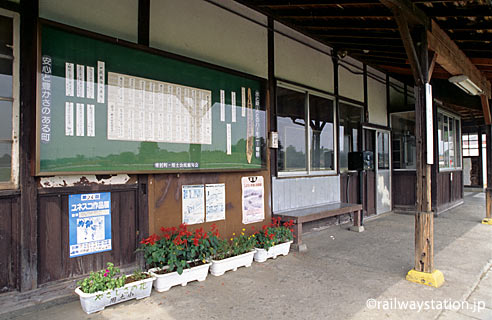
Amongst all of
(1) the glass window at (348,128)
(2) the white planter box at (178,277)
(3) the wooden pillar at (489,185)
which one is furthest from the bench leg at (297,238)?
(3) the wooden pillar at (489,185)

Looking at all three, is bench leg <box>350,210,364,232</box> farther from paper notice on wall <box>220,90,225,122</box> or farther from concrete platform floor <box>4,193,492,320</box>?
paper notice on wall <box>220,90,225,122</box>

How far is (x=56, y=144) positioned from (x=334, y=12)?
3.96 meters

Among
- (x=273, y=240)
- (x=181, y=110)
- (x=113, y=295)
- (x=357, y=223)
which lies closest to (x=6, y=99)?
(x=181, y=110)

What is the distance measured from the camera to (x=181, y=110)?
139 inches

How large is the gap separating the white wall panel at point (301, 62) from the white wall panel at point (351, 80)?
1.31 feet

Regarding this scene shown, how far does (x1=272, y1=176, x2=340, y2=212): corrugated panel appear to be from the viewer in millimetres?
4781

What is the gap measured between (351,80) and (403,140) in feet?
9.06

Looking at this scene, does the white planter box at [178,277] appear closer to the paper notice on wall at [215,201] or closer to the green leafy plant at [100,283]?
the green leafy plant at [100,283]

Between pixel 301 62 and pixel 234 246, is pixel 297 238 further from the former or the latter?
pixel 301 62

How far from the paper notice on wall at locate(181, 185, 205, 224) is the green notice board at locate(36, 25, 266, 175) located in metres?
0.27

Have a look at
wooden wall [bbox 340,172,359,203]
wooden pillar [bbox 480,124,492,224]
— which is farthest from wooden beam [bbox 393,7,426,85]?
wooden pillar [bbox 480,124,492,224]

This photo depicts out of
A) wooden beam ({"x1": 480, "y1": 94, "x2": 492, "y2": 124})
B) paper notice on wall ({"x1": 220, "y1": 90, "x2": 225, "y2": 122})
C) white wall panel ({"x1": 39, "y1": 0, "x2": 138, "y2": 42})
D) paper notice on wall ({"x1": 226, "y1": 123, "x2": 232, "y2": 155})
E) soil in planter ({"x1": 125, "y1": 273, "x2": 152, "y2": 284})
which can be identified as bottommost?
soil in planter ({"x1": 125, "y1": 273, "x2": 152, "y2": 284})

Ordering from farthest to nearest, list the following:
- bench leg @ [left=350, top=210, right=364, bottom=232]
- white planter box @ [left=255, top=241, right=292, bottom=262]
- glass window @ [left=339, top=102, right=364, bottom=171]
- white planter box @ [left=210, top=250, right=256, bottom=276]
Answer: glass window @ [left=339, top=102, right=364, bottom=171]
bench leg @ [left=350, top=210, right=364, bottom=232]
white planter box @ [left=255, top=241, right=292, bottom=262]
white planter box @ [left=210, top=250, right=256, bottom=276]

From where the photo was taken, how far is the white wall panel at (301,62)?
502 centimetres
